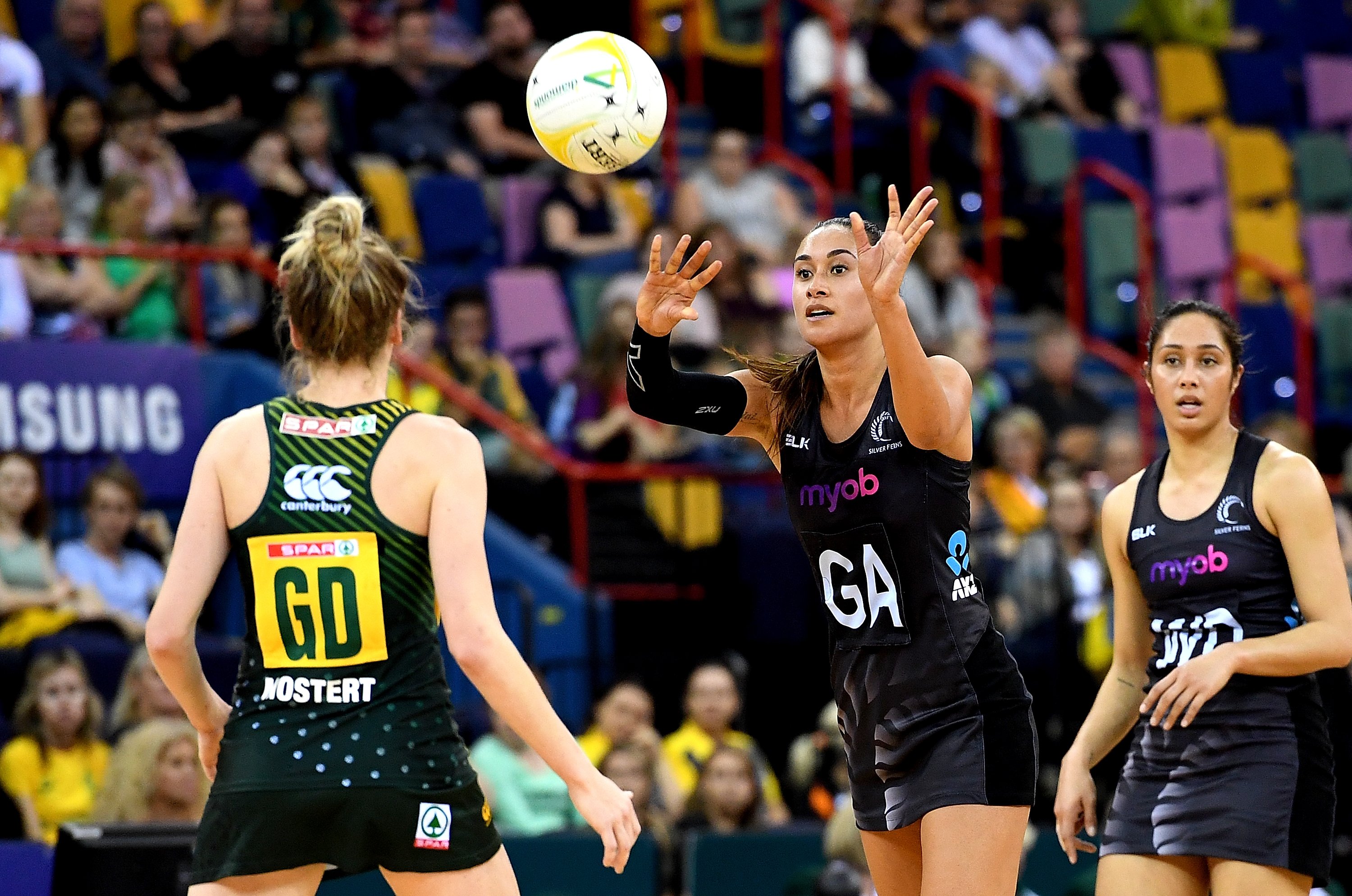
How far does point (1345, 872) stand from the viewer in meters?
9.17

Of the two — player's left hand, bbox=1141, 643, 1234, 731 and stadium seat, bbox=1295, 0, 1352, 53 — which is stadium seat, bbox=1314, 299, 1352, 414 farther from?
player's left hand, bbox=1141, 643, 1234, 731

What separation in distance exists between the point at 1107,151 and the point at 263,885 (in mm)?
13395

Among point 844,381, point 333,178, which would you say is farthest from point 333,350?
point 333,178

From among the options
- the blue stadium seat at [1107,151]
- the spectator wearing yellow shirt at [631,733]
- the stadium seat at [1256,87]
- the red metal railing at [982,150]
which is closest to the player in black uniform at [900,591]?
the spectator wearing yellow shirt at [631,733]

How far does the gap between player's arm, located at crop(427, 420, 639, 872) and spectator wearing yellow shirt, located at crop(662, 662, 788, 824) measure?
509 centimetres

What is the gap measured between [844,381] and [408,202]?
7759 mm

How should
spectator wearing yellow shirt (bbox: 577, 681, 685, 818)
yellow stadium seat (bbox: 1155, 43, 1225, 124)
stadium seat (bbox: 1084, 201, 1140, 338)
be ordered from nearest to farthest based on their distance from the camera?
spectator wearing yellow shirt (bbox: 577, 681, 685, 818)
stadium seat (bbox: 1084, 201, 1140, 338)
yellow stadium seat (bbox: 1155, 43, 1225, 124)

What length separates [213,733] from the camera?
4.19 metres

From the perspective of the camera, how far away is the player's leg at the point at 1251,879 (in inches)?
187

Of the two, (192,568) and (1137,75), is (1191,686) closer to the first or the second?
(192,568)

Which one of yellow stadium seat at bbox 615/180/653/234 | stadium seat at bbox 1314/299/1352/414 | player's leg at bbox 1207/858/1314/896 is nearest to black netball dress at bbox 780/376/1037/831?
player's leg at bbox 1207/858/1314/896

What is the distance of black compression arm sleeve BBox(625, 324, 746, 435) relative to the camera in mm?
4992

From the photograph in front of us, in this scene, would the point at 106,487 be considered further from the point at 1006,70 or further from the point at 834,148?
the point at 1006,70

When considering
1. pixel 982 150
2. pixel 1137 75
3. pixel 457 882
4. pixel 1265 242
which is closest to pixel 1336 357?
pixel 1265 242
